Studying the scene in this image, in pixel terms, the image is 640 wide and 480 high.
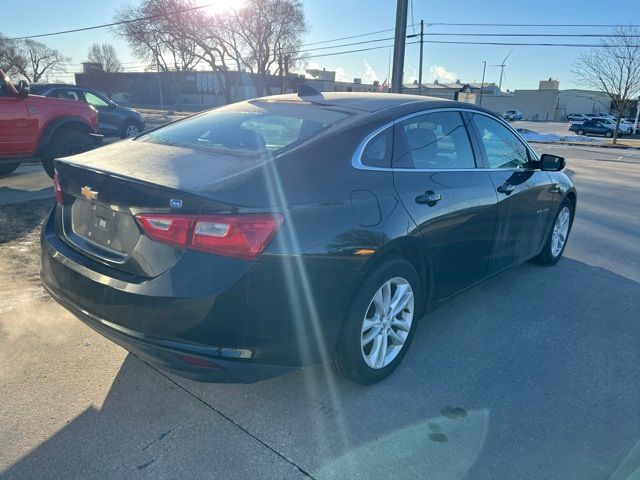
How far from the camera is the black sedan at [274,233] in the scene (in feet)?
7.25

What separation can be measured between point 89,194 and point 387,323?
1816mm

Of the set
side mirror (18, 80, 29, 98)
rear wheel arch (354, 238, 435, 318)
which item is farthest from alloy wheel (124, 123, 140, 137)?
rear wheel arch (354, 238, 435, 318)

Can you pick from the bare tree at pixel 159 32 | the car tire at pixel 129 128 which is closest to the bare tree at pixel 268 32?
the bare tree at pixel 159 32

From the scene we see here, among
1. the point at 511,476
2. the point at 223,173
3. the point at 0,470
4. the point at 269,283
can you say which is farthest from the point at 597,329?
the point at 0,470

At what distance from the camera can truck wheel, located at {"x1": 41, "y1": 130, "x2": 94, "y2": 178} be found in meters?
8.08

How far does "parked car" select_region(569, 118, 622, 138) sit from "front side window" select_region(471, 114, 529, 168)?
43.6 meters

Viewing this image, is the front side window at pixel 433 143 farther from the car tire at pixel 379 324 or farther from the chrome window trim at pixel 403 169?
the car tire at pixel 379 324

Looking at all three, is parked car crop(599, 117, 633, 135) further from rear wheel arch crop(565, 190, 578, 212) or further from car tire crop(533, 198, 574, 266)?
car tire crop(533, 198, 574, 266)

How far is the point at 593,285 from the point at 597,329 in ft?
3.46

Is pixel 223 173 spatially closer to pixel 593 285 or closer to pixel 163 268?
pixel 163 268

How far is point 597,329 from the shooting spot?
3.79 metres

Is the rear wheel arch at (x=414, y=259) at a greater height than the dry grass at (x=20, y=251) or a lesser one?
greater

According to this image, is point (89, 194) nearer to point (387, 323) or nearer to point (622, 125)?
point (387, 323)

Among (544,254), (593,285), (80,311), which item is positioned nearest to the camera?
(80,311)
